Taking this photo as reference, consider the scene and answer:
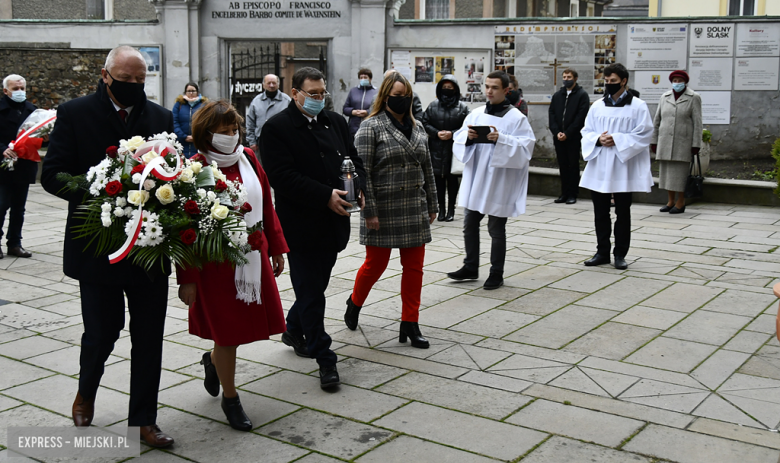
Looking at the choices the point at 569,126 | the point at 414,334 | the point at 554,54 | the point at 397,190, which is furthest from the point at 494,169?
the point at 554,54

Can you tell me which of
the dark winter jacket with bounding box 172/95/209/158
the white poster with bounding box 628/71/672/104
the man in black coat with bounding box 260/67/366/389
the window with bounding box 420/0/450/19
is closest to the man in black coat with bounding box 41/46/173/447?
the man in black coat with bounding box 260/67/366/389

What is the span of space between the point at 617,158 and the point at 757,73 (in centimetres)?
700

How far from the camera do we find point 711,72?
→ 1399 centimetres

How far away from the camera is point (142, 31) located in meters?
16.0

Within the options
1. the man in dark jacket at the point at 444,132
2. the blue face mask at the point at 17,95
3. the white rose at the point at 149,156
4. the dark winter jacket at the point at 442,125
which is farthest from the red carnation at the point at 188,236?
the dark winter jacket at the point at 442,125

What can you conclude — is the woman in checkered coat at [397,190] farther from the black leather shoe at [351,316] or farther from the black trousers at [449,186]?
the black trousers at [449,186]

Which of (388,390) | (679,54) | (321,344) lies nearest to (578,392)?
(388,390)

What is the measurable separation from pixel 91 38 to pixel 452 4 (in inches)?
735

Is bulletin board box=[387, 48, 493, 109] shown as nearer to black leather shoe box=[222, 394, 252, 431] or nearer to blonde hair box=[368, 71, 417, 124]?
blonde hair box=[368, 71, 417, 124]

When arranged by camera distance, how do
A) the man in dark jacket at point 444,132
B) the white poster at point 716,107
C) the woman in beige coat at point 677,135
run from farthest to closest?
the white poster at point 716,107, the woman in beige coat at point 677,135, the man in dark jacket at point 444,132

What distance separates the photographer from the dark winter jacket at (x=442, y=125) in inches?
421

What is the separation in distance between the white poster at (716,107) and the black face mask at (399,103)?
32.8 ft

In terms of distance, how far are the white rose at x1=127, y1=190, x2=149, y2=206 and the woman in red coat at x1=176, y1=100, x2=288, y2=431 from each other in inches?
19.2

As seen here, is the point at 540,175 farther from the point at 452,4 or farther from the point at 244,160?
the point at 452,4
